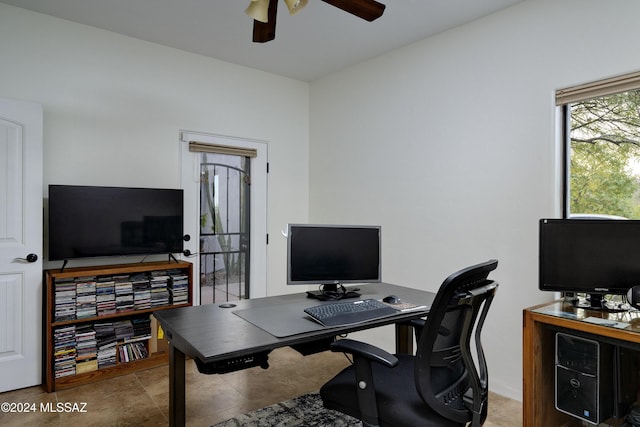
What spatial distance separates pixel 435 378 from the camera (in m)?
1.60

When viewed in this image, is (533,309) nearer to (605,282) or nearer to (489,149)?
(605,282)

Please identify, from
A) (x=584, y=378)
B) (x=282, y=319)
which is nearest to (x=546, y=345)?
(x=584, y=378)

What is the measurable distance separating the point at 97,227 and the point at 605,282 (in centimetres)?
347

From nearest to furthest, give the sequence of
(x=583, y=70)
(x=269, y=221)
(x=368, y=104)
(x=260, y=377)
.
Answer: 1. (x=583, y=70)
2. (x=260, y=377)
3. (x=368, y=104)
4. (x=269, y=221)

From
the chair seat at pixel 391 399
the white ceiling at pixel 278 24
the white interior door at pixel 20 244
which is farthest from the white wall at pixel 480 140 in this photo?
the white interior door at pixel 20 244

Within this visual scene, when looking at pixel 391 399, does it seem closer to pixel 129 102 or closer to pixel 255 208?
pixel 255 208

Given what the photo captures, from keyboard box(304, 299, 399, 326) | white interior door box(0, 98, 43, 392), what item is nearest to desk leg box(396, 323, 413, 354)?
keyboard box(304, 299, 399, 326)

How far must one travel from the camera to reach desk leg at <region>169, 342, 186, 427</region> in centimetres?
188

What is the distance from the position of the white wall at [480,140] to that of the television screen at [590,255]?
0.38 meters

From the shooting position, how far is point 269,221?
4457 mm

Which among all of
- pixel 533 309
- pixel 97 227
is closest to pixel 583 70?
pixel 533 309

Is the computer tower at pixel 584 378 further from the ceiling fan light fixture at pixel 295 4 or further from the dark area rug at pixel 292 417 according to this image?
the ceiling fan light fixture at pixel 295 4

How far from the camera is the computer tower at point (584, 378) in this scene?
209 centimetres

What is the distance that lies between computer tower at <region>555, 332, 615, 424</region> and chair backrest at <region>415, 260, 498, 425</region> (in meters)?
0.78
